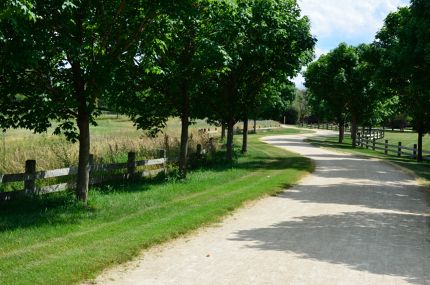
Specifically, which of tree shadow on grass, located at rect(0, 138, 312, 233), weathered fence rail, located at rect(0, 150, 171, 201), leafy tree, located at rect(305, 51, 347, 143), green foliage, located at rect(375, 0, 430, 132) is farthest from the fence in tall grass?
tree shadow on grass, located at rect(0, 138, 312, 233)

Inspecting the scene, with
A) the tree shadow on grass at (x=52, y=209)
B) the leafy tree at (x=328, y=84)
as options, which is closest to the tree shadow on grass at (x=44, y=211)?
the tree shadow on grass at (x=52, y=209)

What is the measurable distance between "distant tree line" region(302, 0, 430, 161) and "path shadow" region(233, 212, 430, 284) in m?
6.34

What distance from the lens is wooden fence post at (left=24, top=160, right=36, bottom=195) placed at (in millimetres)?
12398

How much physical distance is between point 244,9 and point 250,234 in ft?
31.4

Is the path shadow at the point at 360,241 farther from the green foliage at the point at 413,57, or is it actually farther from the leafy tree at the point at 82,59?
the green foliage at the point at 413,57

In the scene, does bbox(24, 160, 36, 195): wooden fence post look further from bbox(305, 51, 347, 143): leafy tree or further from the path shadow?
bbox(305, 51, 347, 143): leafy tree

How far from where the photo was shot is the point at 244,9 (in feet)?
56.3

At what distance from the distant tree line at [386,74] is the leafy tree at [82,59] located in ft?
29.5

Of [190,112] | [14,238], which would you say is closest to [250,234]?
[14,238]

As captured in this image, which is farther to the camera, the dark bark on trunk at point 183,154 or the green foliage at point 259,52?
the green foliage at point 259,52

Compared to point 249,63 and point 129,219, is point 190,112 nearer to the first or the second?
point 249,63

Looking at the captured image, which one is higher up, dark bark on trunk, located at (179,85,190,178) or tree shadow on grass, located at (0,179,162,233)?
dark bark on trunk, located at (179,85,190,178)

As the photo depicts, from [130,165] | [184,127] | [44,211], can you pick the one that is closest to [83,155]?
[44,211]

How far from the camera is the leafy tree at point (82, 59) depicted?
1078 cm
